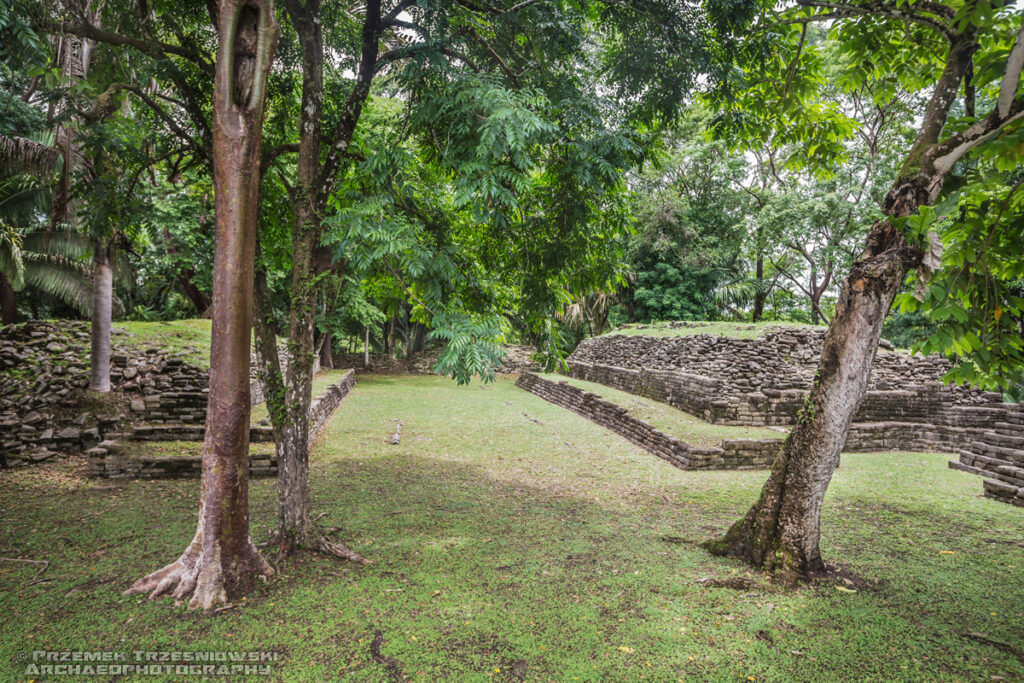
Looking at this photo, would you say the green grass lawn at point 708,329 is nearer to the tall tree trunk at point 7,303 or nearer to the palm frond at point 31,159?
the palm frond at point 31,159

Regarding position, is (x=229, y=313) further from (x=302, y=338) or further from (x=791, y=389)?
(x=791, y=389)

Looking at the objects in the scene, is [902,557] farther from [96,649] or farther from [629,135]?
[96,649]

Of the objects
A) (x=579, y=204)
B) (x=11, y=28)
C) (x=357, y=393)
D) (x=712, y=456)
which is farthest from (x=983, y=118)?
(x=357, y=393)

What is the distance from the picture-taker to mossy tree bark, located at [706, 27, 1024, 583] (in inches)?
151

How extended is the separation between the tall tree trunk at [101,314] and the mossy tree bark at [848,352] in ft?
31.2

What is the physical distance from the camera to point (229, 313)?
3.58 metres

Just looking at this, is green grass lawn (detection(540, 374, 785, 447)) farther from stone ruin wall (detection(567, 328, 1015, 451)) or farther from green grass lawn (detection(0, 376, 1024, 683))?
green grass lawn (detection(0, 376, 1024, 683))

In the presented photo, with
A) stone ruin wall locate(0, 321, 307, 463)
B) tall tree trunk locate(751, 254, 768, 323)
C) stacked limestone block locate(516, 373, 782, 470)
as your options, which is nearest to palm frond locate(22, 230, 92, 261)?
stone ruin wall locate(0, 321, 307, 463)

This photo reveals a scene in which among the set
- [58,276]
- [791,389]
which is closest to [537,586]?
[791,389]

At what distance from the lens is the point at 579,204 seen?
517cm

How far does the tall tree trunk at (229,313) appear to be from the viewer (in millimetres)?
3578

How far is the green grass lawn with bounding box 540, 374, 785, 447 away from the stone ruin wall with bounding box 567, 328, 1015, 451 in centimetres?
36

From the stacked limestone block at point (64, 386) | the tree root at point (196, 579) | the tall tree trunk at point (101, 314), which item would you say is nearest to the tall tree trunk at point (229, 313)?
the tree root at point (196, 579)

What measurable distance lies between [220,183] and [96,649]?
2.99 metres
